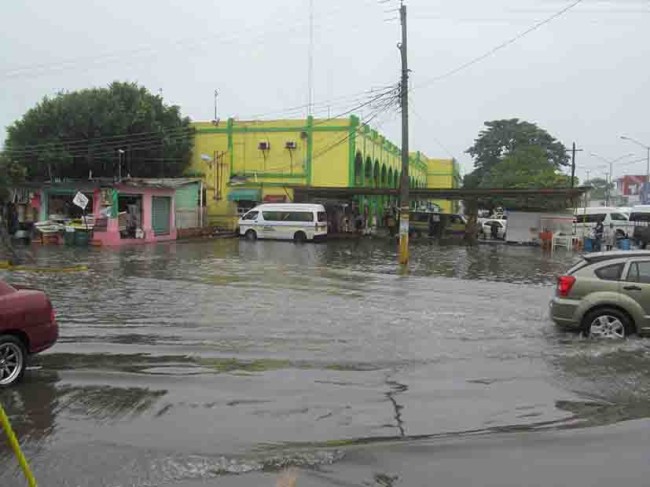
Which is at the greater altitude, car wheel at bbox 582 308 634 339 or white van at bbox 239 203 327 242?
white van at bbox 239 203 327 242

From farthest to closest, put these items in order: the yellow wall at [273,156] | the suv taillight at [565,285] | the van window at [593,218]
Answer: the van window at [593,218] < the yellow wall at [273,156] < the suv taillight at [565,285]

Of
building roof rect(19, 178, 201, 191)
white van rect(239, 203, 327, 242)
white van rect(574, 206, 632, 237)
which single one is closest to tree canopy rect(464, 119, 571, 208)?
white van rect(574, 206, 632, 237)

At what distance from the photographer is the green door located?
3416 cm

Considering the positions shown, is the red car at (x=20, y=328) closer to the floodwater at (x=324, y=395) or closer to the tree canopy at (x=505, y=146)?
the floodwater at (x=324, y=395)

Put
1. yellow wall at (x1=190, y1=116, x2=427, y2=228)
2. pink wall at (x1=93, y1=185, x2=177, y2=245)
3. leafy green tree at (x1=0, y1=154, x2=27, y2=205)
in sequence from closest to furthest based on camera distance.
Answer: leafy green tree at (x1=0, y1=154, x2=27, y2=205), pink wall at (x1=93, y1=185, x2=177, y2=245), yellow wall at (x1=190, y1=116, x2=427, y2=228)

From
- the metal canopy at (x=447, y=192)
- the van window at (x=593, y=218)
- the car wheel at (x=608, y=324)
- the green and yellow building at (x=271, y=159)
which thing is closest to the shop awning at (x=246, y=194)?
the green and yellow building at (x=271, y=159)

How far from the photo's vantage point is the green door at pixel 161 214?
34.2m

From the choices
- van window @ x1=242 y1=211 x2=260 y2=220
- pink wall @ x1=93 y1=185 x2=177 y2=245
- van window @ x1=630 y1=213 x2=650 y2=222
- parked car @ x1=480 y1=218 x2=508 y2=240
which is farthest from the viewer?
parked car @ x1=480 y1=218 x2=508 y2=240

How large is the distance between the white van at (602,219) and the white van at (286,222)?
17.3 metres

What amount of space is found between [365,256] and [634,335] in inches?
697

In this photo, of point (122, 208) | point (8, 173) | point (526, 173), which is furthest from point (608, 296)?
point (526, 173)

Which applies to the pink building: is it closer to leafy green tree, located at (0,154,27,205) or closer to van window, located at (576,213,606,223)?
leafy green tree, located at (0,154,27,205)

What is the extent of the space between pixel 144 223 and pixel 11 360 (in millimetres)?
27042

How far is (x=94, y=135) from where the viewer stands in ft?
126
